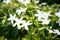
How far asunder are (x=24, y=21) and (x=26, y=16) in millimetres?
75

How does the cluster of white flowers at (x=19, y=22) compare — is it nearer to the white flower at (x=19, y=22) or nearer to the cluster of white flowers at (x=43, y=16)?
the white flower at (x=19, y=22)

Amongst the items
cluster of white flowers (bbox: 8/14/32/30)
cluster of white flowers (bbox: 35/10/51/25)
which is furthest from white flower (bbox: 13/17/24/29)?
cluster of white flowers (bbox: 35/10/51/25)

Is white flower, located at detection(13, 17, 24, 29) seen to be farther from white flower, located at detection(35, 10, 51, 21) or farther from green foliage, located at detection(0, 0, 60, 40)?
white flower, located at detection(35, 10, 51, 21)

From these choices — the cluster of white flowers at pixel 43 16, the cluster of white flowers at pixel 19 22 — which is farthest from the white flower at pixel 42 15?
the cluster of white flowers at pixel 19 22

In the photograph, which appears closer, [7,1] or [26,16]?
[26,16]

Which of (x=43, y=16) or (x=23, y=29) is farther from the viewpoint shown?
(x=43, y=16)

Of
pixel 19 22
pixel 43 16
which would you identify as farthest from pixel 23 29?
pixel 43 16

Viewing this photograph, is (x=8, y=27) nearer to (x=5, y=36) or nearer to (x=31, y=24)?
(x=5, y=36)

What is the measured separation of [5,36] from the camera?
1.70 metres

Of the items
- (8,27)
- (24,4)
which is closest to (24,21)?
(8,27)

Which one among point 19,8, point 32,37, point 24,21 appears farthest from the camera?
point 19,8

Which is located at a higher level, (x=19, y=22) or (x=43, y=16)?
(x=43, y=16)

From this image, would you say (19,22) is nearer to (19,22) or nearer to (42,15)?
(19,22)

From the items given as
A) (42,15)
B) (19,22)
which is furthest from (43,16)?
(19,22)
